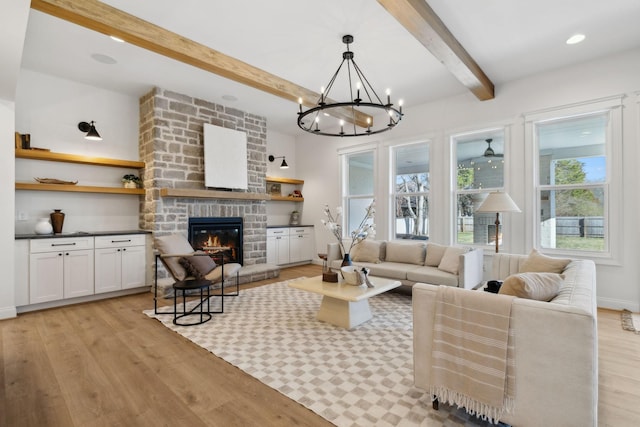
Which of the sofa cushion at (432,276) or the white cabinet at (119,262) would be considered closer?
the sofa cushion at (432,276)

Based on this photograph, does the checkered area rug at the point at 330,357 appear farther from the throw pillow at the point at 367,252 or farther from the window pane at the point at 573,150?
the window pane at the point at 573,150

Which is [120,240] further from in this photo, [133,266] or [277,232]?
[277,232]

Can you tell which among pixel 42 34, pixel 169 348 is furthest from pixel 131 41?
pixel 169 348

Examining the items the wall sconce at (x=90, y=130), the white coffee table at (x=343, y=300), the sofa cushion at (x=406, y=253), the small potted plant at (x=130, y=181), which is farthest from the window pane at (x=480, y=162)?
the wall sconce at (x=90, y=130)

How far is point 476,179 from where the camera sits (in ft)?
16.4

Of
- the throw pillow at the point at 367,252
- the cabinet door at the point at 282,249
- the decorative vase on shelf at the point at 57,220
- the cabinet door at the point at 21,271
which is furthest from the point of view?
the cabinet door at the point at 282,249

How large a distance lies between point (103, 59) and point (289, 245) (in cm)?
443

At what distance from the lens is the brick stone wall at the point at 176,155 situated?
187 inches

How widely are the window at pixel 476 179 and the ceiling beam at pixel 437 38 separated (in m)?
0.89

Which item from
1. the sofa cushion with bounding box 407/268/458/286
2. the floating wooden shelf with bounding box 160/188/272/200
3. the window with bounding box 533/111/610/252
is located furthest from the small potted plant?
the window with bounding box 533/111/610/252

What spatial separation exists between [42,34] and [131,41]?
3.67ft

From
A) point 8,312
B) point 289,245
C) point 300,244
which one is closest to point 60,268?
point 8,312

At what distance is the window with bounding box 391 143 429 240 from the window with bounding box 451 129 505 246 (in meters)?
0.56

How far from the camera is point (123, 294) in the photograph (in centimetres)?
460
